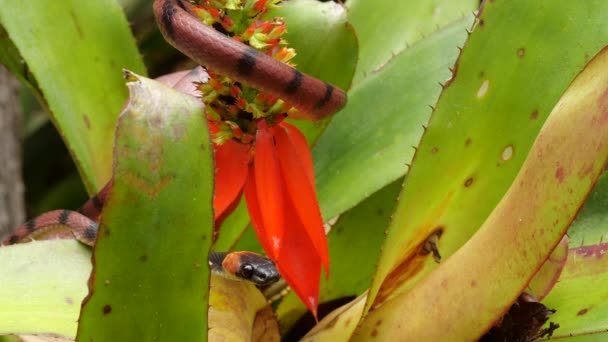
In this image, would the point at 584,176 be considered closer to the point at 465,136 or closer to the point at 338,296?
the point at 465,136

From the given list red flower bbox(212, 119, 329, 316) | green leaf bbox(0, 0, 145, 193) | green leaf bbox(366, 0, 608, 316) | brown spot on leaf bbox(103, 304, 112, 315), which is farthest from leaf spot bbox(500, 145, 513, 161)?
green leaf bbox(0, 0, 145, 193)

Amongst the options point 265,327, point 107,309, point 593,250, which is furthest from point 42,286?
point 593,250

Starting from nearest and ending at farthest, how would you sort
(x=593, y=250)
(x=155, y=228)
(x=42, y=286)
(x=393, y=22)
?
(x=155, y=228), (x=42, y=286), (x=593, y=250), (x=393, y=22)

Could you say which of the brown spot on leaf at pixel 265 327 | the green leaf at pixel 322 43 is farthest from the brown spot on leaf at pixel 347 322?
the green leaf at pixel 322 43

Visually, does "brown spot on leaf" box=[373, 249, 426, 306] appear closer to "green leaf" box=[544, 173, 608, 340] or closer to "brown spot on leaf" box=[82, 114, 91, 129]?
"green leaf" box=[544, 173, 608, 340]

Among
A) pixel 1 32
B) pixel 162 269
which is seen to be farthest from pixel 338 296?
pixel 1 32

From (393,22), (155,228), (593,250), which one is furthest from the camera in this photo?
(393,22)

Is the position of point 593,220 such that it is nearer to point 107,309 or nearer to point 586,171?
point 586,171

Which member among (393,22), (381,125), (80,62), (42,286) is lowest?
(42,286)
